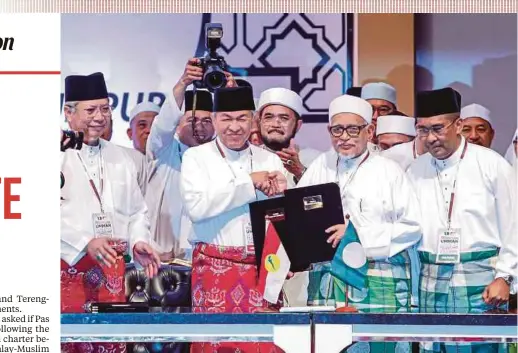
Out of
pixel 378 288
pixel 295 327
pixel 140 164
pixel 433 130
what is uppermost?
pixel 433 130

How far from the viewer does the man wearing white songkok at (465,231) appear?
455 centimetres

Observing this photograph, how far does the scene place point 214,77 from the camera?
4.66 metres

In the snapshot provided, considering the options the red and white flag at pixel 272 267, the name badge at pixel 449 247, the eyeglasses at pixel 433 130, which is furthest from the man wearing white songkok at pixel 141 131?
the name badge at pixel 449 247

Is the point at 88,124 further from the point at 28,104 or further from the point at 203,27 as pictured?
the point at 203,27

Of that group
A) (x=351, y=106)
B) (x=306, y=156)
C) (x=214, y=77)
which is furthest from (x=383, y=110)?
(x=214, y=77)

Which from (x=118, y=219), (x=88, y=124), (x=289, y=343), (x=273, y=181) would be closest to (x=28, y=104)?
(x=88, y=124)

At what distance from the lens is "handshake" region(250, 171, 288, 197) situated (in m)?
4.66

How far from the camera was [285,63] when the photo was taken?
4.77 m

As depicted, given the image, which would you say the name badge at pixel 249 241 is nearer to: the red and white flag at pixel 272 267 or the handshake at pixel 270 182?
the red and white flag at pixel 272 267

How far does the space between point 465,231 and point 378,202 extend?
436 millimetres

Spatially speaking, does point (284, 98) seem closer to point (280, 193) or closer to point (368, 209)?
point (280, 193)

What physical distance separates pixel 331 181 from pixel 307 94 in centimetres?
46

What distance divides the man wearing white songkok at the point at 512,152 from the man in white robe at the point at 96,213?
1.81 metres

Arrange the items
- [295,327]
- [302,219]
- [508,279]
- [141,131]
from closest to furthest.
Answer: [295,327] < [508,279] < [302,219] < [141,131]
